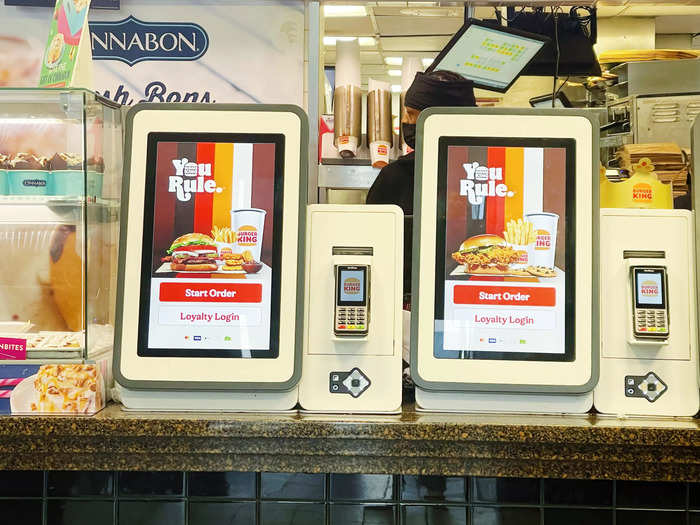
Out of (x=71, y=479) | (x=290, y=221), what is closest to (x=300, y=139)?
(x=290, y=221)

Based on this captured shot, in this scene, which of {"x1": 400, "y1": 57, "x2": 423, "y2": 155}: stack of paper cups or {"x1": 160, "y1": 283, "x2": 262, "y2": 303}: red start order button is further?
{"x1": 400, "y1": 57, "x2": 423, "y2": 155}: stack of paper cups

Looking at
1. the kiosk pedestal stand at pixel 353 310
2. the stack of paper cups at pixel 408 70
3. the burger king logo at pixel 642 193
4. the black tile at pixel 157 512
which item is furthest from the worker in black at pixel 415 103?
the black tile at pixel 157 512

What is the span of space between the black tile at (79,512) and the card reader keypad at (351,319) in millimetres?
656

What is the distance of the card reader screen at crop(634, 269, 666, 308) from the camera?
1528 mm

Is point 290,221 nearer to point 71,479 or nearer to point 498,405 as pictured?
point 498,405

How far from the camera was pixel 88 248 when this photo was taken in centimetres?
155

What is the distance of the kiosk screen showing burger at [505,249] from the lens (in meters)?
1.53

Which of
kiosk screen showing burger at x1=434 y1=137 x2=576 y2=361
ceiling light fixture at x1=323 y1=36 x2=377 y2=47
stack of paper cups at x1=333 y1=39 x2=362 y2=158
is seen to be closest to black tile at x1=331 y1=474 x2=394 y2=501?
kiosk screen showing burger at x1=434 y1=137 x2=576 y2=361

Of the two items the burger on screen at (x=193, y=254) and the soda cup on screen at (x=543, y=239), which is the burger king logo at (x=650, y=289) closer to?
the soda cup on screen at (x=543, y=239)

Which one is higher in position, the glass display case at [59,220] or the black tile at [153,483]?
the glass display case at [59,220]

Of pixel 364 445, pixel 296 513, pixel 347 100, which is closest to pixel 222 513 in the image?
pixel 296 513

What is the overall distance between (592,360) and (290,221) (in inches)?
26.7

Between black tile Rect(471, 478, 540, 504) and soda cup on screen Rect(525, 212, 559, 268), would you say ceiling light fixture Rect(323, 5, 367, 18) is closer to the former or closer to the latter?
soda cup on screen Rect(525, 212, 559, 268)

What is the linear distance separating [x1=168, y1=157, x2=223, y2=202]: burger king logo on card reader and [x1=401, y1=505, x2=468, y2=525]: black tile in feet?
2.63
